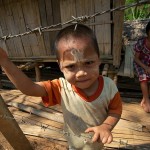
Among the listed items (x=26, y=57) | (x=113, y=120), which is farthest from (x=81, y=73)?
(x=26, y=57)

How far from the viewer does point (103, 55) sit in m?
4.24

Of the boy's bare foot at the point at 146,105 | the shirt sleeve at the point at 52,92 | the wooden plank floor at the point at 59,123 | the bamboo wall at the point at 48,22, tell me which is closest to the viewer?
the shirt sleeve at the point at 52,92

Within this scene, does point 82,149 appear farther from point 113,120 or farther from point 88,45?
point 88,45

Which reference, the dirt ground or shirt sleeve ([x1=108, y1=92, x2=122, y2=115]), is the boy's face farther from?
the dirt ground

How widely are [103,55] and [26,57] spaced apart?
1.90 m

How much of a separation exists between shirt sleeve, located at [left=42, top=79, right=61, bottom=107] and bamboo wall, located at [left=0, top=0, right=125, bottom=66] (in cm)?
246

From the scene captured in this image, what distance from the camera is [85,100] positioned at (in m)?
1.50

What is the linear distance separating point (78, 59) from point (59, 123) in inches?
80.1

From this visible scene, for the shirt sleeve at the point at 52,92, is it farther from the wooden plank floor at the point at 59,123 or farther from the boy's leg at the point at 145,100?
the boy's leg at the point at 145,100

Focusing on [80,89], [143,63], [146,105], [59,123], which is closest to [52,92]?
[80,89]

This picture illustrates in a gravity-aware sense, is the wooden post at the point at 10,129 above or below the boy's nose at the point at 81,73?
below

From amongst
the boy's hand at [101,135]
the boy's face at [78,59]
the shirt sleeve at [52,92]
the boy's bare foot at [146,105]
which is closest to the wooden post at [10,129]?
the shirt sleeve at [52,92]

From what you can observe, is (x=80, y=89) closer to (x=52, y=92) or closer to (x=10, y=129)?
(x=52, y=92)

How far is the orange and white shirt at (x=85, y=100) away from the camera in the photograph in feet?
4.92
